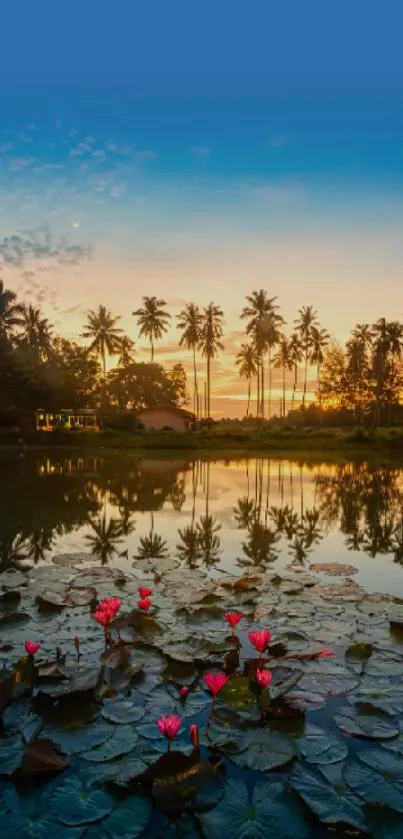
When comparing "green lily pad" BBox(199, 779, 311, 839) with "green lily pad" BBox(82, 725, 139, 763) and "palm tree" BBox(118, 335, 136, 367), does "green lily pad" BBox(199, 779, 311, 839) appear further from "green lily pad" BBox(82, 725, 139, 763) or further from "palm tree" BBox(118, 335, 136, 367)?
"palm tree" BBox(118, 335, 136, 367)

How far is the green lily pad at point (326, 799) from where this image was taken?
107 inches

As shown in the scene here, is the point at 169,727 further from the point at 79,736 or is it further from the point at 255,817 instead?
the point at 79,736

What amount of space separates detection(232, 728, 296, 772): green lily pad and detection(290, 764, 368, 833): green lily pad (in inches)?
4.0

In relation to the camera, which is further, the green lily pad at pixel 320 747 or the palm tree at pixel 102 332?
the palm tree at pixel 102 332

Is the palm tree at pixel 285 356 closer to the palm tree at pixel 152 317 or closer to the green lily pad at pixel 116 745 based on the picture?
the palm tree at pixel 152 317

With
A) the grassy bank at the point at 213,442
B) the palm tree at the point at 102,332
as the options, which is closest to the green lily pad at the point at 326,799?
the grassy bank at the point at 213,442

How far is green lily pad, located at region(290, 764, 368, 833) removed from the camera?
2721mm

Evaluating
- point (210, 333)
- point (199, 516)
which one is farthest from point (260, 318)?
point (199, 516)

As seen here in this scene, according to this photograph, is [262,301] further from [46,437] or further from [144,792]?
[144,792]

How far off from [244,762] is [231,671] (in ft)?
3.83

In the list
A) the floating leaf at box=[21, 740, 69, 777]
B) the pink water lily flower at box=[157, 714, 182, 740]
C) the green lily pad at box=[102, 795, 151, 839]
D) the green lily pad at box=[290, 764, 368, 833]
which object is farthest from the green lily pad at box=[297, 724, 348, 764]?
the floating leaf at box=[21, 740, 69, 777]

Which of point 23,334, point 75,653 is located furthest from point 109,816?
point 23,334

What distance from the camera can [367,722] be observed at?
11.9 ft

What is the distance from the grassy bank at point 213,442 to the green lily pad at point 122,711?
1411 inches
